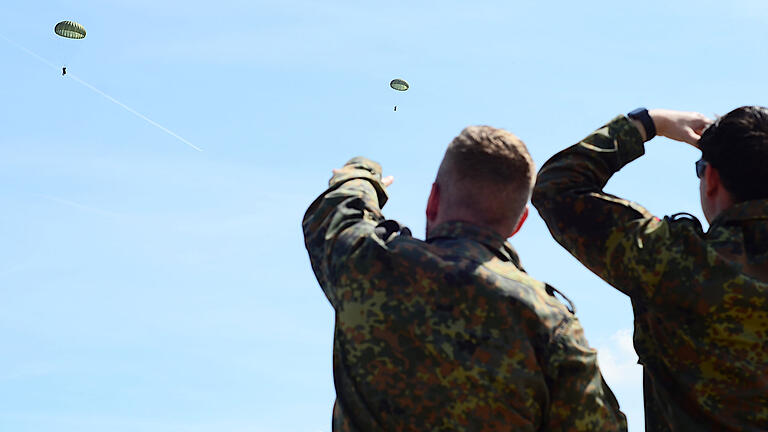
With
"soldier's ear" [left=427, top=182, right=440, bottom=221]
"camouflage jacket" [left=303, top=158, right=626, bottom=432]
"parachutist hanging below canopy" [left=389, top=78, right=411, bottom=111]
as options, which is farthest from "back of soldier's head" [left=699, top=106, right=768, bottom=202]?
"parachutist hanging below canopy" [left=389, top=78, right=411, bottom=111]

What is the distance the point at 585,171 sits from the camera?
725 centimetres

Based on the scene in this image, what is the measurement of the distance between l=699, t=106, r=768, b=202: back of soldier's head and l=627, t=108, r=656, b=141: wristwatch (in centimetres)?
64

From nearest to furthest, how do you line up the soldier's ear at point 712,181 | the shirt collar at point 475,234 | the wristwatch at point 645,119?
the shirt collar at point 475,234, the soldier's ear at point 712,181, the wristwatch at point 645,119

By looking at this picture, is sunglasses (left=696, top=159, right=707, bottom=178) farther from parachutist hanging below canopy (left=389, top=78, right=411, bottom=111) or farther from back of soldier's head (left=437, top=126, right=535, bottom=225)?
parachutist hanging below canopy (left=389, top=78, right=411, bottom=111)

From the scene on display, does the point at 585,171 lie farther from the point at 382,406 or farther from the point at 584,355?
the point at 382,406

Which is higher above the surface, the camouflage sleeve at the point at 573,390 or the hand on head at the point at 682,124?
the hand on head at the point at 682,124

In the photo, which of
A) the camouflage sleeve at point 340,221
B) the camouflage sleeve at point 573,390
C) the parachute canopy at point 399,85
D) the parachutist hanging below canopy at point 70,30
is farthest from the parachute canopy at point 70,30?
the camouflage sleeve at point 573,390

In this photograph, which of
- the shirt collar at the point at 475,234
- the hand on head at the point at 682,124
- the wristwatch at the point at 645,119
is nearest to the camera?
the shirt collar at the point at 475,234

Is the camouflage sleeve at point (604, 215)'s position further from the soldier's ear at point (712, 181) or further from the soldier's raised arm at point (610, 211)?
the soldier's ear at point (712, 181)

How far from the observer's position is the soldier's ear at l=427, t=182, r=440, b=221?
6.41 metres

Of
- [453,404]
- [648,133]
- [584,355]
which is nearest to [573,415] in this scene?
[584,355]

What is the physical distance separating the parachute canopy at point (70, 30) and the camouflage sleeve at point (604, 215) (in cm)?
7417

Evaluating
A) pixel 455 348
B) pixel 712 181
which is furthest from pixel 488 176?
pixel 712 181

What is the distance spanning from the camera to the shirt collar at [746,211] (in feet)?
22.4
